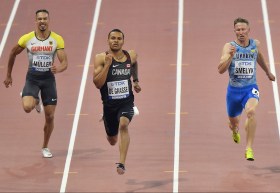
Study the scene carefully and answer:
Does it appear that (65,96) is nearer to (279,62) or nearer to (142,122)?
(142,122)

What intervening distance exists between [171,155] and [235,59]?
193cm

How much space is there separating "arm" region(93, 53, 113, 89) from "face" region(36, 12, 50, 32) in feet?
4.85

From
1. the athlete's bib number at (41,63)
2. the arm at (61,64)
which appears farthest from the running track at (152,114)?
the arm at (61,64)

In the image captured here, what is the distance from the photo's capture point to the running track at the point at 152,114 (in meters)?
16.8

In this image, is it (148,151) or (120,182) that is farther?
(148,151)

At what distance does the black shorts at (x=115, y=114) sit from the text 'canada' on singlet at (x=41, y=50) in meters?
1.32

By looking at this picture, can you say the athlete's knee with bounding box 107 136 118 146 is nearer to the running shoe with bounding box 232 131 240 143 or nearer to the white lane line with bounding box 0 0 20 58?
the running shoe with bounding box 232 131 240 143

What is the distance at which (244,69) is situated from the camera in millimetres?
16609

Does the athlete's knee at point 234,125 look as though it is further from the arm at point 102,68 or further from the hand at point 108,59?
the hand at point 108,59

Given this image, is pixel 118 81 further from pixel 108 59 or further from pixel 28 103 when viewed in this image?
pixel 28 103

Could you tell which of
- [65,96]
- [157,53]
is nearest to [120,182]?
[65,96]

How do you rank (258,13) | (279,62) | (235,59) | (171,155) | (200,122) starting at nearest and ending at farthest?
(235,59) → (171,155) → (200,122) → (279,62) → (258,13)

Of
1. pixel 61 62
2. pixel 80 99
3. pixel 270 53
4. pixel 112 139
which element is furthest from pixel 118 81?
pixel 270 53

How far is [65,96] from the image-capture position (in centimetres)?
2006
